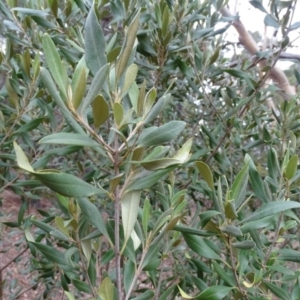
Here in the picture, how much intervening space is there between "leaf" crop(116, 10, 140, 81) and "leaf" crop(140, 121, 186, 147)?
10 centimetres

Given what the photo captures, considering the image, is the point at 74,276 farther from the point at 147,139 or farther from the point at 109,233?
the point at 147,139

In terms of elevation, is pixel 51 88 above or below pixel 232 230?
above

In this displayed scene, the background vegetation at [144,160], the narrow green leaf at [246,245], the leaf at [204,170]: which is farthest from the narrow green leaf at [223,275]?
the leaf at [204,170]

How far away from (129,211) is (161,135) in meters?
0.14

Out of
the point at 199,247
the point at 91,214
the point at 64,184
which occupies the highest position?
the point at 64,184

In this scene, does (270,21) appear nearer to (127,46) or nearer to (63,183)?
(127,46)

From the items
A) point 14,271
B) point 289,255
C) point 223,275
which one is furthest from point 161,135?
point 14,271

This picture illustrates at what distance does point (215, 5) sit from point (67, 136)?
0.96 m

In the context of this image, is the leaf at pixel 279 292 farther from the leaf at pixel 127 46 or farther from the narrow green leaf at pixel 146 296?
the leaf at pixel 127 46

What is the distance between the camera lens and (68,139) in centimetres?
57

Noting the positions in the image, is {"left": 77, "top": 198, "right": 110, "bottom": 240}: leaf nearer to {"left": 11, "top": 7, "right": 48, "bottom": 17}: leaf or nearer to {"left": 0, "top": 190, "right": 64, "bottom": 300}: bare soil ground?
{"left": 11, "top": 7, "right": 48, "bottom": 17}: leaf

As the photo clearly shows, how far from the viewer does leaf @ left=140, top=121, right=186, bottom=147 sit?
1.94ft

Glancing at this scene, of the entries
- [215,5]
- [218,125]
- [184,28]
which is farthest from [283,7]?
[218,125]

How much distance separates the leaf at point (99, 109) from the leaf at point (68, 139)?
0.10 feet
